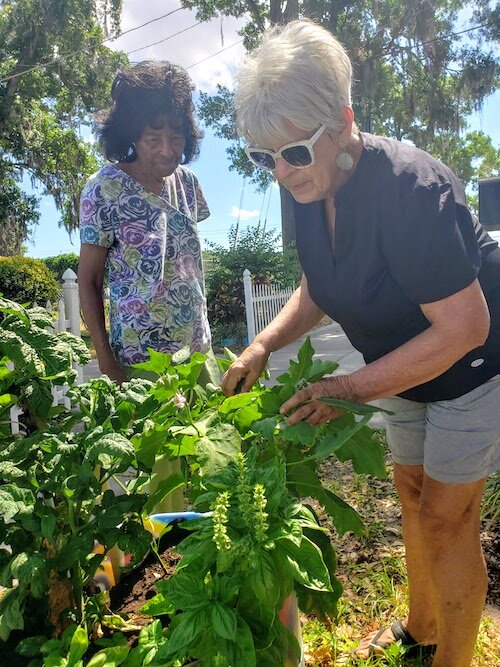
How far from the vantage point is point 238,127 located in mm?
1618

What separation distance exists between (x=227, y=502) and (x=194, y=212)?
1844 mm

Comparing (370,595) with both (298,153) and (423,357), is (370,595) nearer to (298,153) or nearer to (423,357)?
(423,357)

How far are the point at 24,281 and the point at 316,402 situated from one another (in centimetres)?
974

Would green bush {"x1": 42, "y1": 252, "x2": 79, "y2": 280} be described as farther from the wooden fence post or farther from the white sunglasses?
the white sunglasses

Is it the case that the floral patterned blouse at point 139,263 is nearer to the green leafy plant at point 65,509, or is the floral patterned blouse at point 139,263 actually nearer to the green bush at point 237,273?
the green leafy plant at point 65,509

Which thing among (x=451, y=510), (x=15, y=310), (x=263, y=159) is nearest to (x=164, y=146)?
(x=263, y=159)

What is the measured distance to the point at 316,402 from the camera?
4.36 ft

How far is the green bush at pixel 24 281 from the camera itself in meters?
10.0

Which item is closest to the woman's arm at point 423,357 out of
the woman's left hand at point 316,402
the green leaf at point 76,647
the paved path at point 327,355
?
the woman's left hand at point 316,402

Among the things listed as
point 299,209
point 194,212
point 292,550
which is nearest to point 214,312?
point 194,212

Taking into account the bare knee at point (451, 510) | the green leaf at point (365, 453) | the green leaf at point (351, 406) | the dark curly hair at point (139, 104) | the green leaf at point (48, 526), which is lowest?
the bare knee at point (451, 510)

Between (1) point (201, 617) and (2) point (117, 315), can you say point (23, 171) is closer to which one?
(2) point (117, 315)

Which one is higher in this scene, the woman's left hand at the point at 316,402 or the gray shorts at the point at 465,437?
the woman's left hand at the point at 316,402

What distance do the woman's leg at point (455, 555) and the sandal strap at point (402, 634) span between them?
349 millimetres
